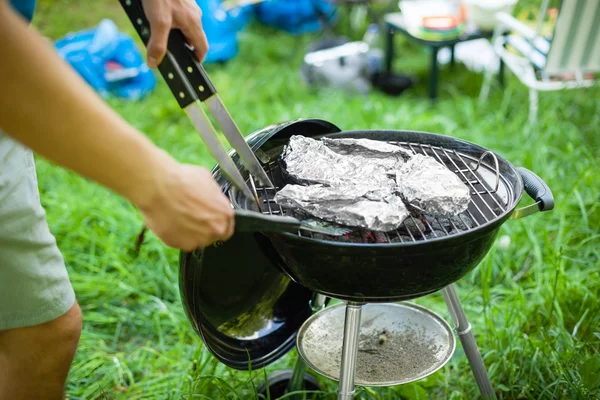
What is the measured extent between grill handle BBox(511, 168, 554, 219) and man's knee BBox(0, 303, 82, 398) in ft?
3.97

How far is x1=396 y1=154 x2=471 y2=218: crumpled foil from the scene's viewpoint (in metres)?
1.43

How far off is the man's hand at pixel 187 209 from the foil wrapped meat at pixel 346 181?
37cm

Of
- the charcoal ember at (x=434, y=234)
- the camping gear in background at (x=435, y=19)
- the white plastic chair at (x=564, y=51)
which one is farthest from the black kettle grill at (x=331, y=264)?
the camping gear in background at (x=435, y=19)

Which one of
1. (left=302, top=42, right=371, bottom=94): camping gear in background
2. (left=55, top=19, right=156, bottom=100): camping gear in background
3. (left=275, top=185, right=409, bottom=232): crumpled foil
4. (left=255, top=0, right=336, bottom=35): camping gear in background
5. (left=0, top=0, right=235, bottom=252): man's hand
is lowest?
(left=255, top=0, right=336, bottom=35): camping gear in background

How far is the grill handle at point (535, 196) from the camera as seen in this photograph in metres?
1.52

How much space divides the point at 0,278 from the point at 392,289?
0.94 metres

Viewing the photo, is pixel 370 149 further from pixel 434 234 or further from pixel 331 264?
pixel 331 264

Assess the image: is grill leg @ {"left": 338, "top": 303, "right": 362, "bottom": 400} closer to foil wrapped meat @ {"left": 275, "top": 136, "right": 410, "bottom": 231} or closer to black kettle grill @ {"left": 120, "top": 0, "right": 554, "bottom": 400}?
black kettle grill @ {"left": 120, "top": 0, "right": 554, "bottom": 400}

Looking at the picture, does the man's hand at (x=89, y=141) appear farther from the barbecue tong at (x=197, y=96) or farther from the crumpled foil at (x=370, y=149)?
the crumpled foil at (x=370, y=149)

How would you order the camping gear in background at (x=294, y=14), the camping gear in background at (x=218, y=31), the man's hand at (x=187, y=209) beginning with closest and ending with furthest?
1. the man's hand at (x=187, y=209)
2. the camping gear in background at (x=218, y=31)
3. the camping gear in background at (x=294, y=14)

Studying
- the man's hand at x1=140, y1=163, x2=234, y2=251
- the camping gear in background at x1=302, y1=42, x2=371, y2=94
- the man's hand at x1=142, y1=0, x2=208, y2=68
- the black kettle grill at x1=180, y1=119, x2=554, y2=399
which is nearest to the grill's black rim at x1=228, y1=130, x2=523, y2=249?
the black kettle grill at x1=180, y1=119, x2=554, y2=399

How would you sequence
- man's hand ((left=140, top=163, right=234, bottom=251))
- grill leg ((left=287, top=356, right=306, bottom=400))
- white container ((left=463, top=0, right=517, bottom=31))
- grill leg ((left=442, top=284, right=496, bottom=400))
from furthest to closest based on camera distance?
white container ((left=463, top=0, right=517, bottom=31))
grill leg ((left=287, top=356, right=306, bottom=400))
grill leg ((left=442, top=284, right=496, bottom=400))
man's hand ((left=140, top=163, right=234, bottom=251))

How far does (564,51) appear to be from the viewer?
3.97 meters

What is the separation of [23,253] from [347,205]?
0.80 metres
